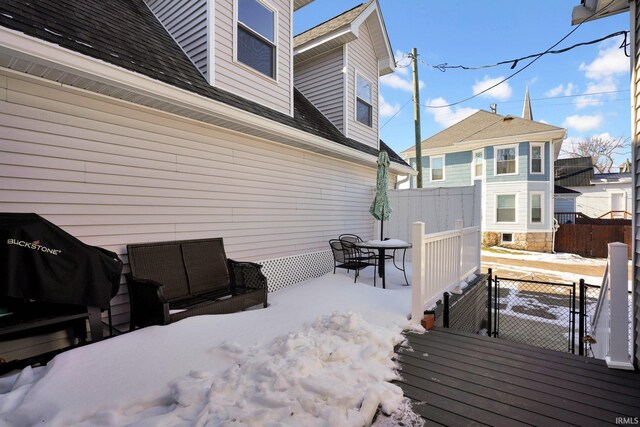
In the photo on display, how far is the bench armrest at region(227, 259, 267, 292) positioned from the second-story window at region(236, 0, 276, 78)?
3.34m

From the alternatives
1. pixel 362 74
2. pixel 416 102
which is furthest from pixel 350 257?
pixel 416 102

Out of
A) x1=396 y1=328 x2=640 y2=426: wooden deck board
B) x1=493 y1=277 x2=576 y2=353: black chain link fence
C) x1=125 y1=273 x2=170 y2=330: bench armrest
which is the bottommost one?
x1=493 y1=277 x2=576 y2=353: black chain link fence

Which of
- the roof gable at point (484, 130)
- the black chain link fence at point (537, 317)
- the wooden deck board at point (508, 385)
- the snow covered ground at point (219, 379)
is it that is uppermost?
the roof gable at point (484, 130)

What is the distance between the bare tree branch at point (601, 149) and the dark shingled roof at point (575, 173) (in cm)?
760

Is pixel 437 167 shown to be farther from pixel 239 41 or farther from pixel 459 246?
pixel 239 41

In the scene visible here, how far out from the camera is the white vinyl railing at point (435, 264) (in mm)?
3316

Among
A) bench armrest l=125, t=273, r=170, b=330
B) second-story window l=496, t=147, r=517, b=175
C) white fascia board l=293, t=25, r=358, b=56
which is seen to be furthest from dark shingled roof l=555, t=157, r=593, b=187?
bench armrest l=125, t=273, r=170, b=330

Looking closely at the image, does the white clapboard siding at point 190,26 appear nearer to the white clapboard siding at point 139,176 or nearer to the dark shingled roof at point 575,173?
the white clapboard siding at point 139,176

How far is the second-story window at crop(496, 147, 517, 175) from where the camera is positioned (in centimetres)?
1420

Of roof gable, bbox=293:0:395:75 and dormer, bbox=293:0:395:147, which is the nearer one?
roof gable, bbox=293:0:395:75

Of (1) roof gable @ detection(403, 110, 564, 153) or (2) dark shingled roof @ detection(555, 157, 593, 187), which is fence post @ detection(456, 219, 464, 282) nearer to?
(1) roof gable @ detection(403, 110, 564, 153)

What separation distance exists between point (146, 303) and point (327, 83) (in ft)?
21.2

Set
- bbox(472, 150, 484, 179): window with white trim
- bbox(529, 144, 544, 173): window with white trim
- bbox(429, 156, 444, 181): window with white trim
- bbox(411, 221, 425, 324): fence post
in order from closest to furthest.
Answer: bbox(411, 221, 425, 324): fence post, bbox(529, 144, 544, 173): window with white trim, bbox(472, 150, 484, 179): window with white trim, bbox(429, 156, 444, 181): window with white trim

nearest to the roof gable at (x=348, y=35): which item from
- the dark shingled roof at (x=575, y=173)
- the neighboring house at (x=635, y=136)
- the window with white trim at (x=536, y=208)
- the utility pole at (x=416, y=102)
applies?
the utility pole at (x=416, y=102)
